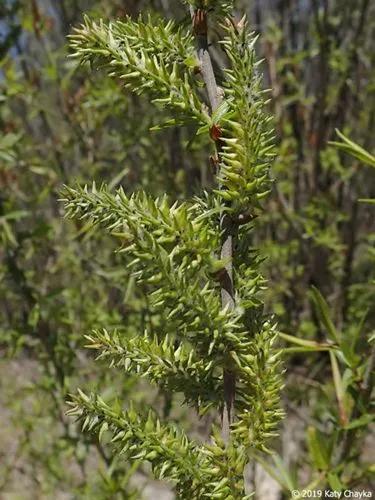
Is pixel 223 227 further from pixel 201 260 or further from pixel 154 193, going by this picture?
pixel 154 193

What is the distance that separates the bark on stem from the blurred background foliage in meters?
1.15

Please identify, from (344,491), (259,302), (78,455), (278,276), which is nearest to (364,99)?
(278,276)

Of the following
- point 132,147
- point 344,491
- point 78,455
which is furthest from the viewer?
point 132,147

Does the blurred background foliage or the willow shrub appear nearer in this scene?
the willow shrub

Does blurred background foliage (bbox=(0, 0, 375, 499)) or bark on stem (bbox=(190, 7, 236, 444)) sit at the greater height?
bark on stem (bbox=(190, 7, 236, 444))

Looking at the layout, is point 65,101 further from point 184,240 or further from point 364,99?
point 184,240

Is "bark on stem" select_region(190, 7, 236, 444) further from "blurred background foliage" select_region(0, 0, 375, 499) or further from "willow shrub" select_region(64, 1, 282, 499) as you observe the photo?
"blurred background foliage" select_region(0, 0, 375, 499)

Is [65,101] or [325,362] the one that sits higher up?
[65,101]

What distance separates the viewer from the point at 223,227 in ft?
2.01

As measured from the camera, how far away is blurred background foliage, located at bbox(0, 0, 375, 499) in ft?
6.36

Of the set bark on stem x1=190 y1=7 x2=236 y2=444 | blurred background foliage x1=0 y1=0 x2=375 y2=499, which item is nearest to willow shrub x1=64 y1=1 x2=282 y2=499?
bark on stem x1=190 y1=7 x2=236 y2=444

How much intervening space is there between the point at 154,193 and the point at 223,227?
5.19ft

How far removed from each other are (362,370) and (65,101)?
75.8 inches

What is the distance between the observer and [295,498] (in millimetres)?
863
